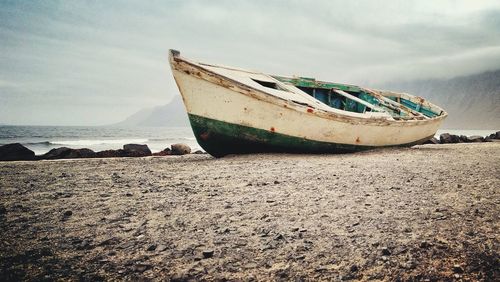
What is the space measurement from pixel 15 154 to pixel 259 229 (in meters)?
10.1

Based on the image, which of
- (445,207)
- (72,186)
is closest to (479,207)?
(445,207)

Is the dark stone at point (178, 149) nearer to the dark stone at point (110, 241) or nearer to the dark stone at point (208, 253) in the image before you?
the dark stone at point (110, 241)

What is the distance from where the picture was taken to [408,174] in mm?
3838

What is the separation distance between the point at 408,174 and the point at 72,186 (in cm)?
454

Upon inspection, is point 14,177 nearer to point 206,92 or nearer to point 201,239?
point 206,92

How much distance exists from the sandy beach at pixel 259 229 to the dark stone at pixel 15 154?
6.31 metres

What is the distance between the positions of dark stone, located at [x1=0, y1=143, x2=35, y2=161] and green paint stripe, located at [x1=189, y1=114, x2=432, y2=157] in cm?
605

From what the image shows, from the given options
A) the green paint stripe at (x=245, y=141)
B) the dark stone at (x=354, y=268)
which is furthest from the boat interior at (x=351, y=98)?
the dark stone at (x=354, y=268)

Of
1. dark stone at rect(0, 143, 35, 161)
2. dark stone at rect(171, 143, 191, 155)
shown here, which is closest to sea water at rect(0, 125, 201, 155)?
dark stone at rect(171, 143, 191, 155)

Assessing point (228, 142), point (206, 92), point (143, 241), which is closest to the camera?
point (143, 241)

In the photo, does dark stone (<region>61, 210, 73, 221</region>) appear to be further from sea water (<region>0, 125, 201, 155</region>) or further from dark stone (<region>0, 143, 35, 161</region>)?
sea water (<region>0, 125, 201, 155</region>)

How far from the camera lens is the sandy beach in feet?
5.09

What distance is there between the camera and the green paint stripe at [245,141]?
6070mm

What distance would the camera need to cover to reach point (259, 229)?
2094 mm
